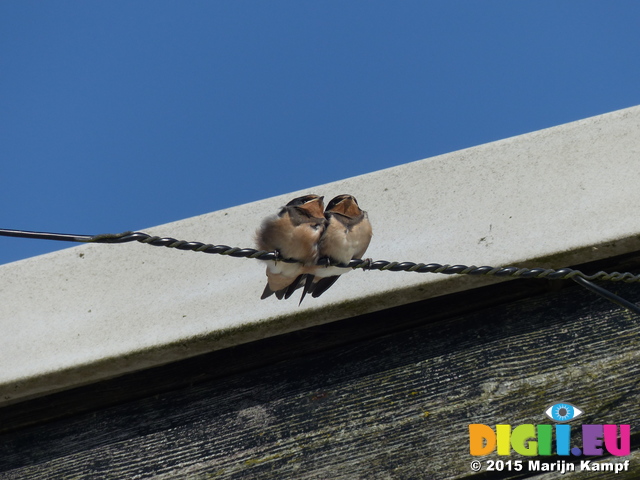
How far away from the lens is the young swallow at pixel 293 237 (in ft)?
6.72

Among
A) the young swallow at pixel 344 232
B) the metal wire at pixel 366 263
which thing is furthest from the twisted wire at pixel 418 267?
the young swallow at pixel 344 232

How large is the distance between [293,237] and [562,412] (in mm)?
1078

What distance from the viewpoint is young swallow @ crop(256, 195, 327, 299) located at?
2049mm

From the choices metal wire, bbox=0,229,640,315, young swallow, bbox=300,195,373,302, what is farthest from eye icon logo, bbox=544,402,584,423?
young swallow, bbox=300,195,373,302

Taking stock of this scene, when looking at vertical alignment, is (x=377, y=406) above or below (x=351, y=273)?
below

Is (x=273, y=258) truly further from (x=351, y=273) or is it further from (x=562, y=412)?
(x=562, y=412)

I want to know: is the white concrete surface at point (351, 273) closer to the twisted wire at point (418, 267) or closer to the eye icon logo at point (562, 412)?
the twisted wire at point (418, 267)

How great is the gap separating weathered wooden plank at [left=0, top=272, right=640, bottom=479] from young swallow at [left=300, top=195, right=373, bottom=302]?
0.37m

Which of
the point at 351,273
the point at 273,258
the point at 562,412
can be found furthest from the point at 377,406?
the point at 273,258

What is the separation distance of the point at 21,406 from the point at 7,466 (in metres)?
0.19

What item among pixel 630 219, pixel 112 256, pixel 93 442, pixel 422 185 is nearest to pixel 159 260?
pixel 112 256

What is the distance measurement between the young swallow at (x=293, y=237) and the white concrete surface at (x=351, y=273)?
54 mm

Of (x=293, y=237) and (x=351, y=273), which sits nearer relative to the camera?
(x=351, y=273)

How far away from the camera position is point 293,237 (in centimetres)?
230
